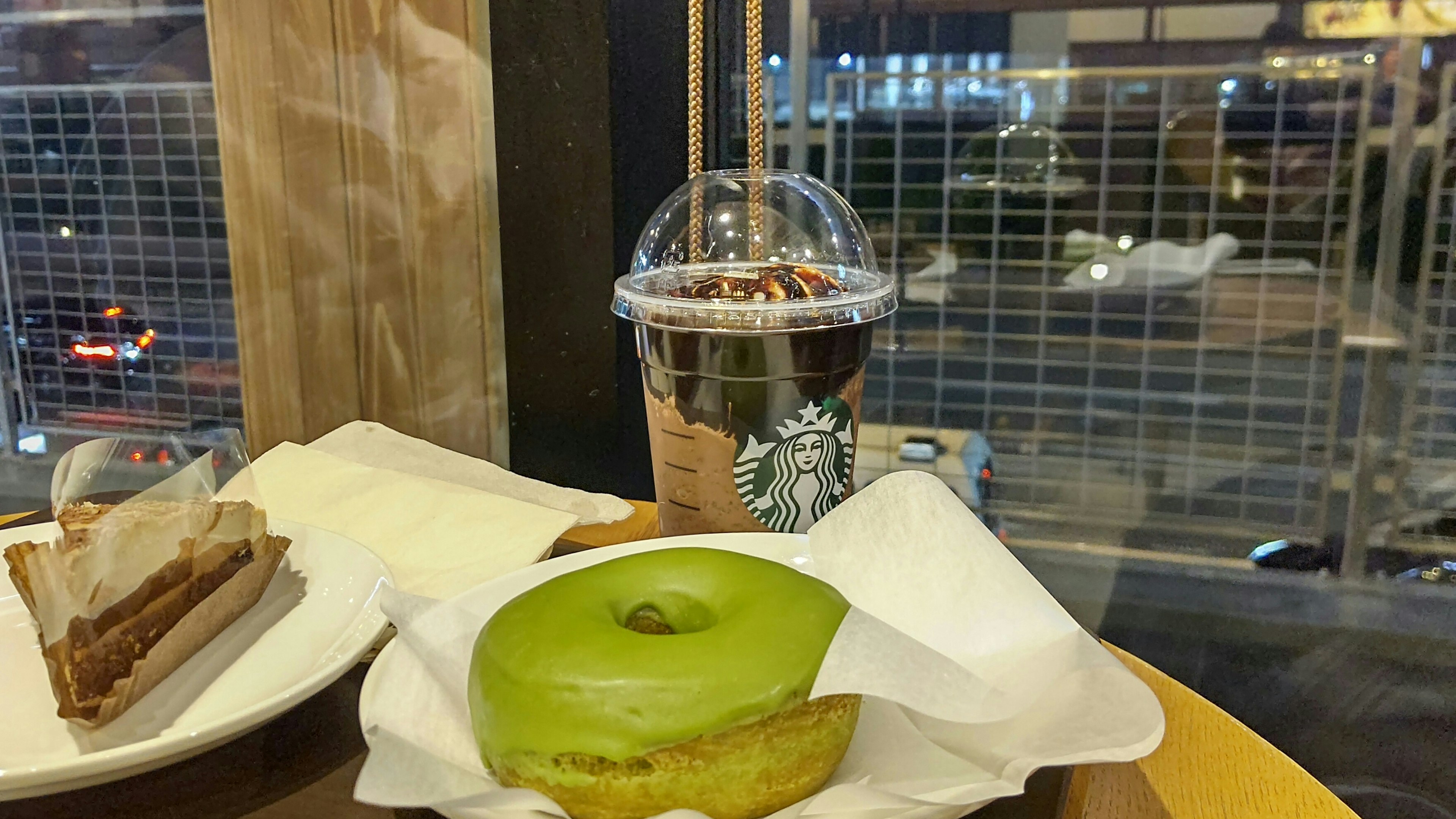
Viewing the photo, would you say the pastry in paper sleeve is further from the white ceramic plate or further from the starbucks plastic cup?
the starbucks plastic cup

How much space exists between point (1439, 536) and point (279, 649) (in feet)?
6.00

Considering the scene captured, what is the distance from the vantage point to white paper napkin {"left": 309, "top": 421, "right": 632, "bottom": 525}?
35.5 inches

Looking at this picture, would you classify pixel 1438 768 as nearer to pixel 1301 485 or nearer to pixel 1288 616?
pixel 1288 616

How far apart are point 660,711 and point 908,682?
10cm

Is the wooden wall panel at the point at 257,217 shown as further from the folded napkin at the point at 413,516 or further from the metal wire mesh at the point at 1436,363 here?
the metal wire mesh at the point at 1436,363

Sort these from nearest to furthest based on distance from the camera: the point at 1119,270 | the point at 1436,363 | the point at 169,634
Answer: the point at 169,634
the point at 1436,363
the point at 1119,270

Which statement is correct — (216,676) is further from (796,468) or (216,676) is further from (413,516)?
(796,468)

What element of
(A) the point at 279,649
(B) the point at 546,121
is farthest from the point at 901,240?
(A) the point at 279,649

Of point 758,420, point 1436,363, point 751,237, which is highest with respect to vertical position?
point 751,237

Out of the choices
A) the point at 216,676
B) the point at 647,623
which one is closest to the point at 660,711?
the point at 647,623

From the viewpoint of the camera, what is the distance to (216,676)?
1.85 ft

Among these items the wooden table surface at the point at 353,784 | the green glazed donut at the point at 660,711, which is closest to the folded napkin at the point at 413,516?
the wooden table surface at the point at 353,784

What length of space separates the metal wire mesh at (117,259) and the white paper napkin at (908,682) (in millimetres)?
1238

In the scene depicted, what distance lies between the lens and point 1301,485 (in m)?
1.81
